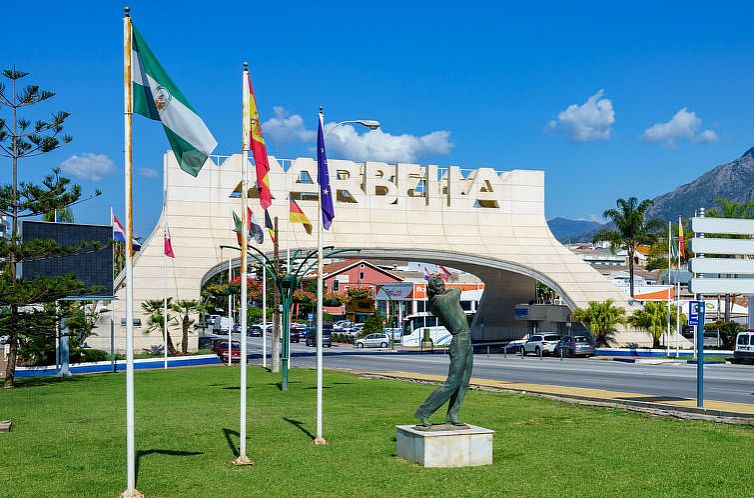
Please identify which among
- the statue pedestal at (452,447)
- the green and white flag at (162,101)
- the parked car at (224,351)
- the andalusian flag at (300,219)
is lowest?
the parked car at (224,351)

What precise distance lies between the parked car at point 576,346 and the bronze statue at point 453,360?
40702mm

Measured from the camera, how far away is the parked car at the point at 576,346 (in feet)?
171

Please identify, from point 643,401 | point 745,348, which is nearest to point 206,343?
point 745,348

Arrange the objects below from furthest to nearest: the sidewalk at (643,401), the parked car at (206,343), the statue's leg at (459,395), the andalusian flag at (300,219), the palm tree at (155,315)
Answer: the parked car at (206,343)
the palm tree at (155,315)
the andalusian flag at (300,219)
the sidewalk at (643,401)
the statue's leg at (459,395)

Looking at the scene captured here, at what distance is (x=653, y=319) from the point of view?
54750 mm

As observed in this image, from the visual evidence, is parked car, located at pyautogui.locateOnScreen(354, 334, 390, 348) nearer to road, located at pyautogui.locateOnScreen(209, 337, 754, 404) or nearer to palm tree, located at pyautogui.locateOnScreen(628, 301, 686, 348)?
palm tree, located at pyautogui.locateOnScreen(628, 301, 686, 348)

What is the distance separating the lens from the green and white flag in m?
10.6

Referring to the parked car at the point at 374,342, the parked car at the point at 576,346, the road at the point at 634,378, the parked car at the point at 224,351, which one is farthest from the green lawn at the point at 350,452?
the parked car at the point at 374,342

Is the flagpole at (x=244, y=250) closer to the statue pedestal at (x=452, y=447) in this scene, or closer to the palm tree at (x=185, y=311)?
the statue pedestal at (x=452, y=447)

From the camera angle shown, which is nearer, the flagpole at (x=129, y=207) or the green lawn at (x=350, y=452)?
the flagpole at (x=129, y=207)

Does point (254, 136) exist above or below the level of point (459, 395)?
above

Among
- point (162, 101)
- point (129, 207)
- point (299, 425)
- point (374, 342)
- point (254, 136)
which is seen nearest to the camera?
point (129, 207)

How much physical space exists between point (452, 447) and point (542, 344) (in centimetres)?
4371

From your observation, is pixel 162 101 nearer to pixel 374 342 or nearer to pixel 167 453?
pixel 167 453
